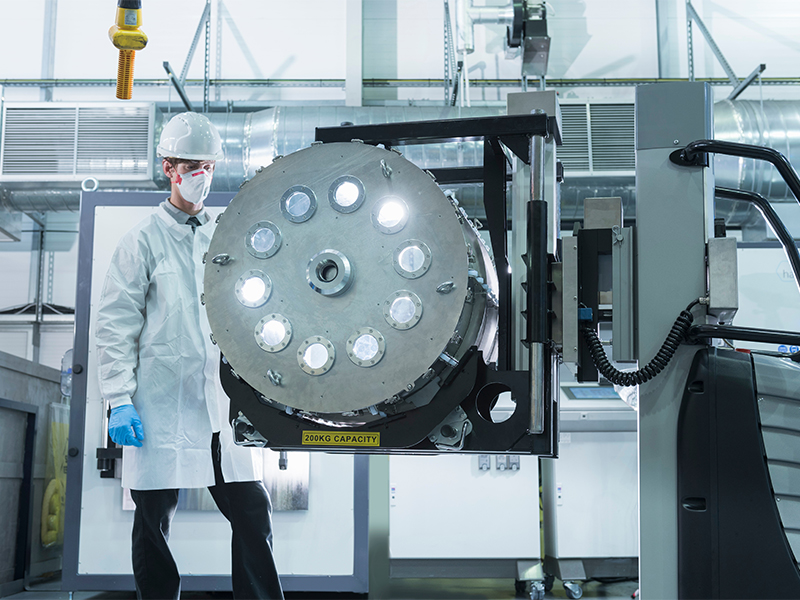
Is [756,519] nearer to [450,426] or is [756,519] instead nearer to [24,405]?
[450,426]

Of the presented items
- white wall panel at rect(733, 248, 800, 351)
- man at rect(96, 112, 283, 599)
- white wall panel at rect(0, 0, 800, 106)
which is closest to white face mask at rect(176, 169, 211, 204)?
man at rect(96, 112, 283, 599)

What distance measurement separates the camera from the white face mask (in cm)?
262

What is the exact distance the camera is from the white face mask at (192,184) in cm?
262

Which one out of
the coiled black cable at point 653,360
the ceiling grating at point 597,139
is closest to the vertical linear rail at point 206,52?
the ceiling grating at point 597,139

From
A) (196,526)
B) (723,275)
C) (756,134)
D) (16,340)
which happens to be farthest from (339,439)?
(16,340)

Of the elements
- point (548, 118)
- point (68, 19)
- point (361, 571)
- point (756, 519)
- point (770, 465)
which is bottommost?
point (361, 571)

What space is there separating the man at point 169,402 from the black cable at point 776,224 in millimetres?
1677

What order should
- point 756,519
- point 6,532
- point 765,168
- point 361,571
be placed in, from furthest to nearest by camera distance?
point 765,168, point 6,532, point 361,571, point 756,519

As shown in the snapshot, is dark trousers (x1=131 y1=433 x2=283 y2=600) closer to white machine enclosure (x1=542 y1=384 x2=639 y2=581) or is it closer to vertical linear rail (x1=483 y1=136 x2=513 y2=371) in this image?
vertical linear rail (x1=483 y1=136 x2=513 y2=371)

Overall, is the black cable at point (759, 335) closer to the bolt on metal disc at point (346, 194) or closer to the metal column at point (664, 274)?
the metal column at point (664, 274)

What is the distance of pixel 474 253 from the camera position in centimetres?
152

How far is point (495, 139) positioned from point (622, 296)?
43cm

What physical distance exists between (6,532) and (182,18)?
176 inches

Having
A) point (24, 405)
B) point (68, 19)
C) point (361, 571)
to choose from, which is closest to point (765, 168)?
point (361, 571)
